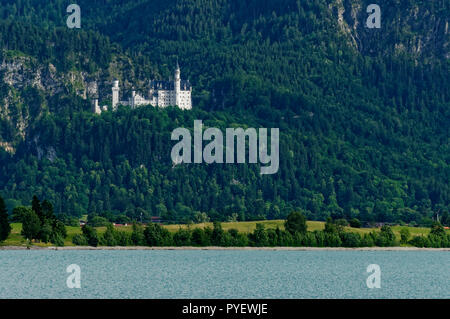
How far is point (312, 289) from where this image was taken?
153250mm

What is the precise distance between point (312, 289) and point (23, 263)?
54991 millimetres

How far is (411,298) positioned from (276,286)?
18.5 meters

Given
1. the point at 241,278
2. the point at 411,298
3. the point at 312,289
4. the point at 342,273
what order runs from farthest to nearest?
the point at 342,273, the point at 241,278, the point at 312,289, the point at 411,298

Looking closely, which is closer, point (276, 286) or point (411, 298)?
point (411, 298)

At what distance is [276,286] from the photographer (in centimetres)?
15525
